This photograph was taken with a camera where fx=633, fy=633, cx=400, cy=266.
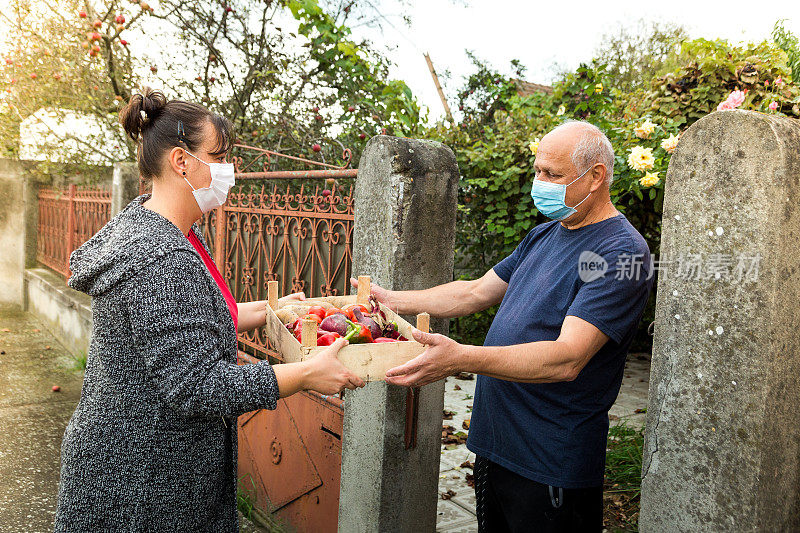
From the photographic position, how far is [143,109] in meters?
2.02

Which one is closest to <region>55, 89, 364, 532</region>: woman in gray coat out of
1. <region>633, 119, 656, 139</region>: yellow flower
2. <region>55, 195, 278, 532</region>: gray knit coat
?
<region>55, 195, 278, 532</region>: gray knit coat

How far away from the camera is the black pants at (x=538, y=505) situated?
228cm

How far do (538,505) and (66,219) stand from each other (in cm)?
935

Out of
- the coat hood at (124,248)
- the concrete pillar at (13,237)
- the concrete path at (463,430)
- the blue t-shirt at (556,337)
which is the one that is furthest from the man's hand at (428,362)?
the concrete pillar at (13,237)

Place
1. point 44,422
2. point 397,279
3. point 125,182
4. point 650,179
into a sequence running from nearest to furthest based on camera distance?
point 397,279 < point 650,179 < point 44,422 < point 125,182

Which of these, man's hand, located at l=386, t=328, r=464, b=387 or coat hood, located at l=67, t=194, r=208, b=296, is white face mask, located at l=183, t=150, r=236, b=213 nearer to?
coat hood, located at l=67, t=194, r=208, b=296

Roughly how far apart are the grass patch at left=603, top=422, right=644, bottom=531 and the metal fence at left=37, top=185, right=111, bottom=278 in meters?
6.23

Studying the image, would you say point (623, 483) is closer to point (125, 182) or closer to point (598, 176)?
point (598, 176)

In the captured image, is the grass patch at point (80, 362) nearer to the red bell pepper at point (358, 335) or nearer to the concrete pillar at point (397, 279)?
the concrete pillar at point (397, 279)

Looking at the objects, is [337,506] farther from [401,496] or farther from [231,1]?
[231,1]

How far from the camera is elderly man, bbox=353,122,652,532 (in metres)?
2.09

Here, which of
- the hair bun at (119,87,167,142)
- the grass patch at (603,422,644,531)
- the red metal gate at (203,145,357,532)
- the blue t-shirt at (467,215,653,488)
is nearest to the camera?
the hair bun at (119,87,167,142)

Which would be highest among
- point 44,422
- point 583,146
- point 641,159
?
point 641,159

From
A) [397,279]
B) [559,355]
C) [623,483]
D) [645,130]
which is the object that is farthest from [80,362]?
[559,355]
